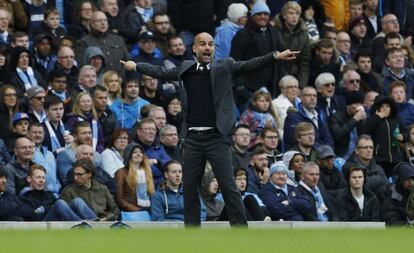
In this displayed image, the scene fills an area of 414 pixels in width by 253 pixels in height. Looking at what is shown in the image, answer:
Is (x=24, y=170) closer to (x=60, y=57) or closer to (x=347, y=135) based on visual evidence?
(x=60, y=57)

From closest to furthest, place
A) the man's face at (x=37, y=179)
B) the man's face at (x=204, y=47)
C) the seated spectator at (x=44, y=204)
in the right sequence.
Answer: the man's face at (x=204, y=47) → the seated spectator at (x=44, y=204) → the man's face at (x=37, y=179)

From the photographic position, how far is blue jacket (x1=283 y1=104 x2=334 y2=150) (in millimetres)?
26031

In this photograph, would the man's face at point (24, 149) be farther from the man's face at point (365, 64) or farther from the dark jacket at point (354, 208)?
the man's face at point (365, 64)

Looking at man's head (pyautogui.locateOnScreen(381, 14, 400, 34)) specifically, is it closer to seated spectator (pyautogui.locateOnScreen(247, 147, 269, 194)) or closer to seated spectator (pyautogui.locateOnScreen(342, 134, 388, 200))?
seated spectator (pyautogui.locateOnScreen(342, 134, 388, 200))

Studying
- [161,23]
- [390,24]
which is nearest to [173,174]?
[161,23]

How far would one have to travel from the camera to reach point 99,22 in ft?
87.9

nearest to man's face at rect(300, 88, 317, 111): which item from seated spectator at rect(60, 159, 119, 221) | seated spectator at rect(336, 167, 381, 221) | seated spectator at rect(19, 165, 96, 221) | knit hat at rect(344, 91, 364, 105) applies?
knit hat at rect(344, 91, 364, 105)

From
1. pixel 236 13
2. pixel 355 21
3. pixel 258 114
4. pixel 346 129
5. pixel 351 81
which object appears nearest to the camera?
pixel 258 114

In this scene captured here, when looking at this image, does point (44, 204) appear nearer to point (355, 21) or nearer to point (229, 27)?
point (229, 27)

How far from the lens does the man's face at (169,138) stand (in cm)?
2495

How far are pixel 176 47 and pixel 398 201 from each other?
5.27 meters

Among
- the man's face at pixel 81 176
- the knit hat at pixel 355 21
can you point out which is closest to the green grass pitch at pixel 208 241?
the man's face at pixel 81 176

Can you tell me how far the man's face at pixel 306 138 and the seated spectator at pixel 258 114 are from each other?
641 mm

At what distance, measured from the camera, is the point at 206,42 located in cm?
1903
